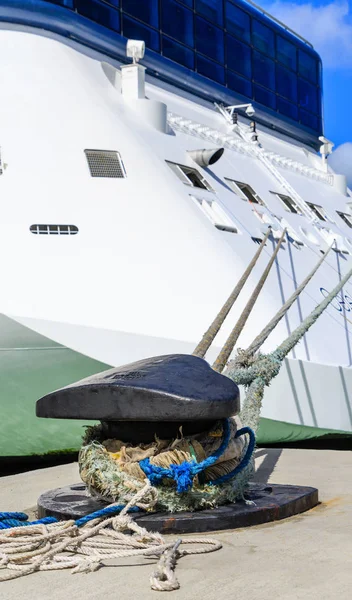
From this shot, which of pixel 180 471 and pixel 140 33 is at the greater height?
pixel 140 33

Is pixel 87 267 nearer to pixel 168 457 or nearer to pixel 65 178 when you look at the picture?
pixel 65 178

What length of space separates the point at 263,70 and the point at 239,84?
152 centimetres

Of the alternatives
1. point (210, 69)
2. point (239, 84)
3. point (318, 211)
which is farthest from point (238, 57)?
point (318, 211)

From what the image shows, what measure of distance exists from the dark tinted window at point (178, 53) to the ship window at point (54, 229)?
716 centimetres

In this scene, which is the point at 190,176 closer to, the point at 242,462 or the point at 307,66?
the point at 242,462

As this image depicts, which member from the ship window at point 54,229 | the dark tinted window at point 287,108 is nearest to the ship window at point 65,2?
the ship window at point 54,229

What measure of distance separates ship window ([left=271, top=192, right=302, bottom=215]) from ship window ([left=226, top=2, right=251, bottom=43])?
5.22 meters

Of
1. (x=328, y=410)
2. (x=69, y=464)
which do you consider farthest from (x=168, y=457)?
(x=328, y=410)

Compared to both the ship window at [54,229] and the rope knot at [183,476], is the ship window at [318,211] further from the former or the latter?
the rope knot at [183,476]

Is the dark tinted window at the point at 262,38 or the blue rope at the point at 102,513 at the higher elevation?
the dark tinted window at the point at 262,38

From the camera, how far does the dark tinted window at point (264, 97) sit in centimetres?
1709

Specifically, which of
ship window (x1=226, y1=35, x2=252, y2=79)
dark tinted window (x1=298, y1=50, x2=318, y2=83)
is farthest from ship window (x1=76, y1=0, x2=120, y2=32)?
dark tinted window (x1=298, y1=50, x2=318, y2=83)

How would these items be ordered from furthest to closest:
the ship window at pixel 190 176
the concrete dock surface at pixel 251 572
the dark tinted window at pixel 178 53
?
the dark tinted window at pixel 178 53
the ship window at pixel 190 176
the concrete dock surface at pixel 251 572

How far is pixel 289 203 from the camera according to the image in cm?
1256
